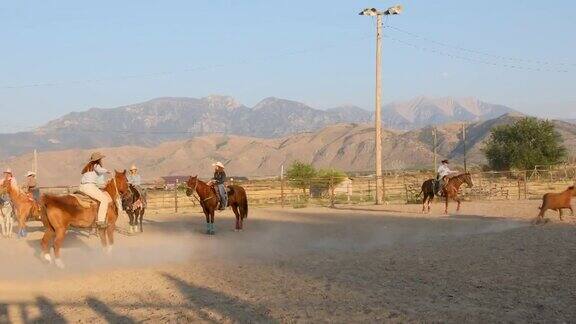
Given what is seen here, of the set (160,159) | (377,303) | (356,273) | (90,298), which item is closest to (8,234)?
(90,298)

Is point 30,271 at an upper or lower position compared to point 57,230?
lower

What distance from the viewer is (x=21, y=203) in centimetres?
1541

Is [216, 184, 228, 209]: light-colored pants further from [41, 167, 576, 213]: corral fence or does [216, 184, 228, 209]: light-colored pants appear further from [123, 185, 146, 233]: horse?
[41, 167, 576, 213]: corral fence

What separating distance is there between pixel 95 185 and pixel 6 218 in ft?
18.3

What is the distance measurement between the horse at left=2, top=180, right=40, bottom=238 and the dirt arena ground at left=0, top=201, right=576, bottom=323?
0.60m

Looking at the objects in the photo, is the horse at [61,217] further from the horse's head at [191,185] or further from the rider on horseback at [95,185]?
the horse's head at [191,185]

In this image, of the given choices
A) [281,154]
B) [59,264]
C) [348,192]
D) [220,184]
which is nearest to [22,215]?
[220,184]

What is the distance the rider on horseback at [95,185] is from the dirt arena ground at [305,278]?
0.92 metres

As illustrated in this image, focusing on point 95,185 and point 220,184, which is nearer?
point 95,185

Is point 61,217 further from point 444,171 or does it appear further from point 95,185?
point 444,171

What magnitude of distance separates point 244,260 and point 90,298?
378 centimetres

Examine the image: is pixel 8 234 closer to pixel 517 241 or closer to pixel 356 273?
pixel 356 273

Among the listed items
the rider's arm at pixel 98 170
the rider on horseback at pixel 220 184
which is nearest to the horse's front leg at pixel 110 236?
the rider's arm at pixel 98 170

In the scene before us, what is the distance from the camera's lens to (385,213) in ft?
74.0
